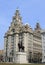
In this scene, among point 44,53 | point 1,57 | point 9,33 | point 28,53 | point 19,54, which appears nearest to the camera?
point 19,54

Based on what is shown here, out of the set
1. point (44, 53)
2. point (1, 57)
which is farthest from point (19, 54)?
point (1, 57)

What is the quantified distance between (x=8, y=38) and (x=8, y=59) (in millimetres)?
16118

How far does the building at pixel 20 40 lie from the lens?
485 ft

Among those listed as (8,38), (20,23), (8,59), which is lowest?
(8,59)

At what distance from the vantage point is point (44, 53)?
126250 millimetres

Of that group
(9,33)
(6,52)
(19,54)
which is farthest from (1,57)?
(19,54)

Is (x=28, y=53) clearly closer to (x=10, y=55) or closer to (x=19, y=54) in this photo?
(x=10, y=55)

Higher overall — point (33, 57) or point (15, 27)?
point (15, 27)

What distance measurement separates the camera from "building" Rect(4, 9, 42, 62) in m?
148

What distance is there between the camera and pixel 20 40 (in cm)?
15138

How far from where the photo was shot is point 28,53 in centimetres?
14675

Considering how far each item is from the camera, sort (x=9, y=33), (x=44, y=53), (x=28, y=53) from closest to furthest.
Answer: (x=44, y=53)
(x=28, y=53)
(x=9, y=33)

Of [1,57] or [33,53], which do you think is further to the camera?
[1,57]

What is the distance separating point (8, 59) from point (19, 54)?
5937 cm
